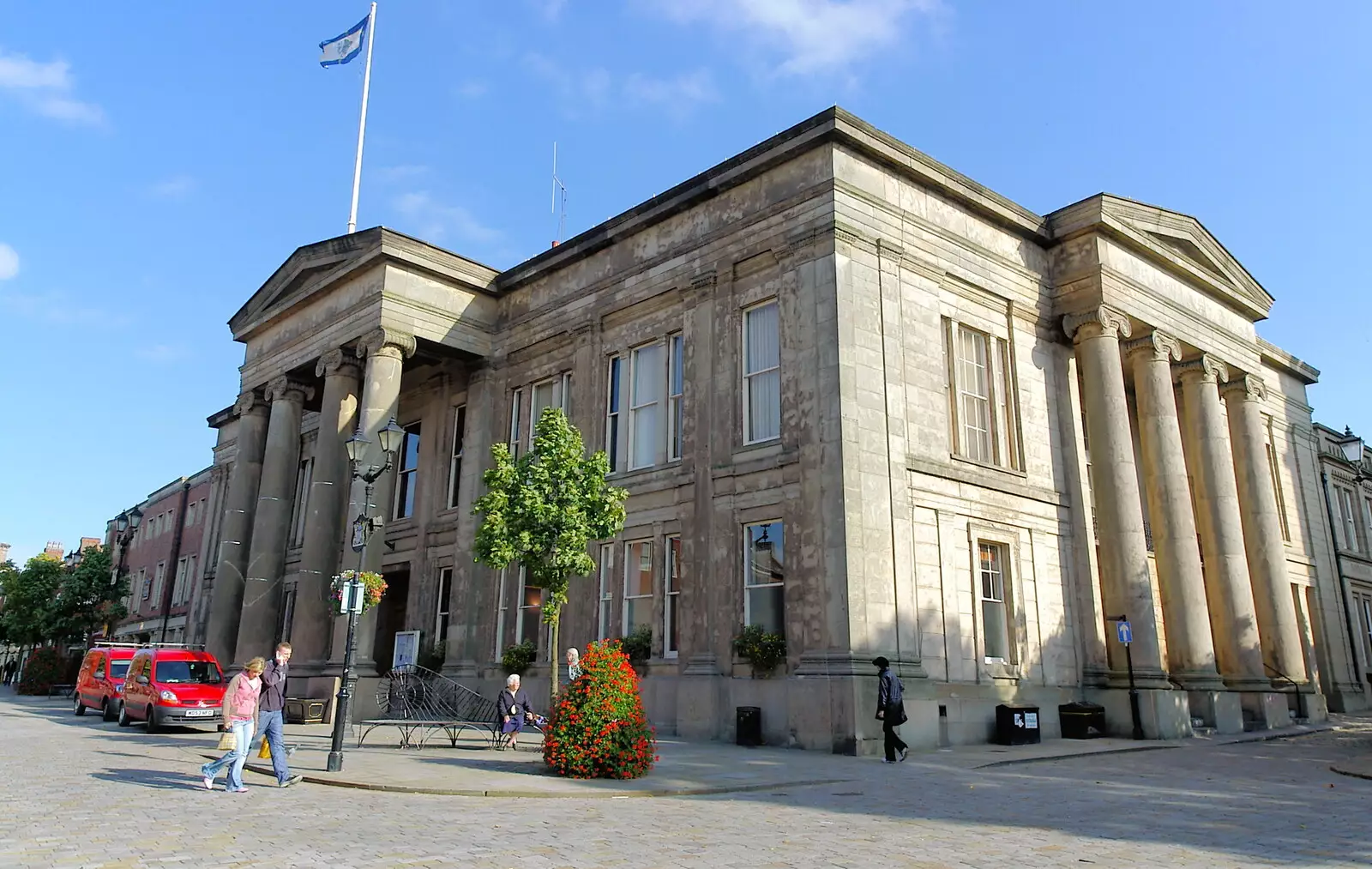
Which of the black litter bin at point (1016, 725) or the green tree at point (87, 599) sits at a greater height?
the green tree at point (87, 599)

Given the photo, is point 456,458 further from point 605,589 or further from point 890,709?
point 890,709

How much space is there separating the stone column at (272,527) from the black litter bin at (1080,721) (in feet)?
69.5

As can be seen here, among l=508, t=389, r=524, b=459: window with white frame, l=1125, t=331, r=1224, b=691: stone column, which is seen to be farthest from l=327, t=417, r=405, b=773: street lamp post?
l=1125, t=331, r=1224, b=691: stone column

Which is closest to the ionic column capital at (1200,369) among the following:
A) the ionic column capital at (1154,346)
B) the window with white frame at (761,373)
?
the ionic column capital at (1154,346)

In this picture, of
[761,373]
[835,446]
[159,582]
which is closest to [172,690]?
[761,373]

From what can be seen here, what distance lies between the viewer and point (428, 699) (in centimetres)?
2591

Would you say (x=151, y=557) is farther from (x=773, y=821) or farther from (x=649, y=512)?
(x=773, y=821)

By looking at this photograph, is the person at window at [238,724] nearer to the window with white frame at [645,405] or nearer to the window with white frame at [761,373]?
the window with white frame at [761,373]

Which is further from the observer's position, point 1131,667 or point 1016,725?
point 1131,667

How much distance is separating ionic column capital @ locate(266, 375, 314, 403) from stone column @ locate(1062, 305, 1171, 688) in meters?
22.7

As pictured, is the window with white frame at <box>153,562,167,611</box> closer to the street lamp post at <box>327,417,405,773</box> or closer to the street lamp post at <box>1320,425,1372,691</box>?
the street lamp post at <box>327,417,405,773</box>

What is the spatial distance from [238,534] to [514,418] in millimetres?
10160

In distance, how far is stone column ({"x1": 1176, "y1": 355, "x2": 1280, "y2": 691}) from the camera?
82.8 feet

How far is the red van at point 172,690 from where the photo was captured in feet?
74.1
